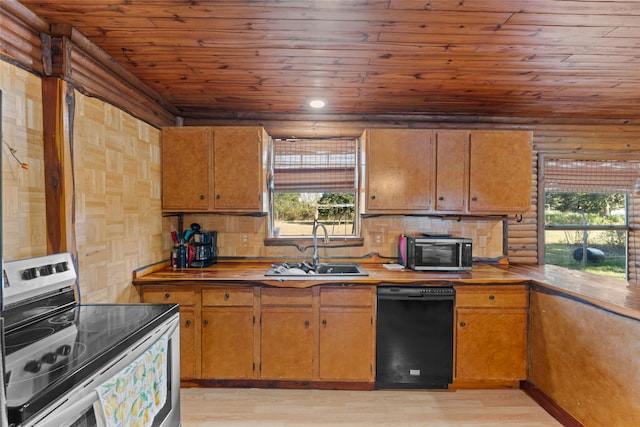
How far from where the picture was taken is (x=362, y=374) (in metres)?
2.65

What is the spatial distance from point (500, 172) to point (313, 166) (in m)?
1.75

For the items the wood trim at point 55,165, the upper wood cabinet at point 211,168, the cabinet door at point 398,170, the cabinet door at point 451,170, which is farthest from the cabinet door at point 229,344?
the cabinet door at point 451,170

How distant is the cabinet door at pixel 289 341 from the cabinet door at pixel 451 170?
60.9 inches

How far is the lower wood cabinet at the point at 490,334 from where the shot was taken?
2.65 metres

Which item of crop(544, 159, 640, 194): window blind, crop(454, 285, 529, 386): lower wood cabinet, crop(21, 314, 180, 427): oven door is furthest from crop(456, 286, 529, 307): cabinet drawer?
crop(21, 314, 180, 427): oven door

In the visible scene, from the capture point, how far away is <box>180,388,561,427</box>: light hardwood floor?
2.32 m

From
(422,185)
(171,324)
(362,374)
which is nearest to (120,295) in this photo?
(171,324)

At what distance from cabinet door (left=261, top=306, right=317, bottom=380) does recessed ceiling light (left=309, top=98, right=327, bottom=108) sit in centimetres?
176

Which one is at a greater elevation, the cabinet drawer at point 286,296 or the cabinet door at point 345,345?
the cabinet drawer at point 286,296

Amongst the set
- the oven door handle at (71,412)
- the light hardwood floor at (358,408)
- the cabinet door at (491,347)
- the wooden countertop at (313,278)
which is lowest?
the light hardwood floor at (358,408)

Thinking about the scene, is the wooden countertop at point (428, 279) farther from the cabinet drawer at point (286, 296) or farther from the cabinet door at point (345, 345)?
the cabinet door at point (345, 345)

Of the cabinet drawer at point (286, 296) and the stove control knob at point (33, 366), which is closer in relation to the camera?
the stove control knob at point (33, 366)

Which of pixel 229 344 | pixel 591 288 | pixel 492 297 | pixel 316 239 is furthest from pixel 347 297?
pixel 591 288

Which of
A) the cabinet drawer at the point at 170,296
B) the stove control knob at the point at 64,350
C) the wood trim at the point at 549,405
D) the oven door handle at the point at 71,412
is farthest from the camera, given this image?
the cabinet drawer at the point at 170,296
